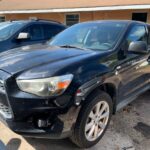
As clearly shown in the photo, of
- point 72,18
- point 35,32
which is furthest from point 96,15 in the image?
point 35,32

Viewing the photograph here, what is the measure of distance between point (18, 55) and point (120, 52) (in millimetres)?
1474

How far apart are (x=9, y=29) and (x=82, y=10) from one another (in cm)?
746

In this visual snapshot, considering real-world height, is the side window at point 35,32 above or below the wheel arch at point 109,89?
above

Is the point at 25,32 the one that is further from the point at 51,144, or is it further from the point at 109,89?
the point at 51,144

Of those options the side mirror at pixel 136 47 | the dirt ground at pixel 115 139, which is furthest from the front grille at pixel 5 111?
the side mirror at pixel 136 47

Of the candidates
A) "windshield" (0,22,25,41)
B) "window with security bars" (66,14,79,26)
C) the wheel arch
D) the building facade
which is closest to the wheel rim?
the wheel arch

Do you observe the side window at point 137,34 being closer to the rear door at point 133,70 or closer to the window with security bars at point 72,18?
the rear door at point 133,70

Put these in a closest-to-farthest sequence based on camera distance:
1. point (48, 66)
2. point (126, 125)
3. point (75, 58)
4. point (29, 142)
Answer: point (48, 66) → point (75, 58) → point (29, 142) → point (126, 125)

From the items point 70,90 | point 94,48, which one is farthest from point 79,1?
point 70,90

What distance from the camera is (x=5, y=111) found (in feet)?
9.07

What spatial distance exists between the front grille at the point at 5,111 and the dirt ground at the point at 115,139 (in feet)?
1.66

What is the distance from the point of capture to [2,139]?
128 inches

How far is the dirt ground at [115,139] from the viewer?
10.3 ft

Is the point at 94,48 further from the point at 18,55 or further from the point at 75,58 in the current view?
the point at 18,55
